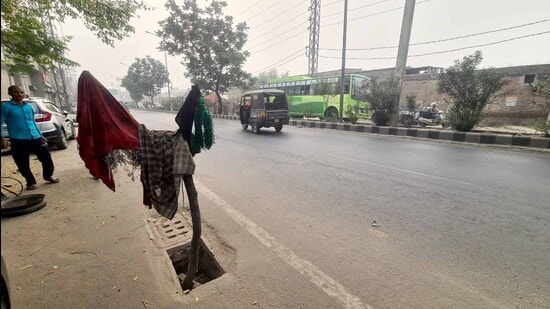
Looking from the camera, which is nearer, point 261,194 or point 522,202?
point 522,202

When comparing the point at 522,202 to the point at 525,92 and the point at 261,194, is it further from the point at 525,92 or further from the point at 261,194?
the point at 525,92

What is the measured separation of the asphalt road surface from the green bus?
9751 mm

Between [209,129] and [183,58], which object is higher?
[183,58]

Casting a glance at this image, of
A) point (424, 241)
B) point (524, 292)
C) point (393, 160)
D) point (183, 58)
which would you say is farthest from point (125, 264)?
point (183, 58)

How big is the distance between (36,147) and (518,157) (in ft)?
34.2

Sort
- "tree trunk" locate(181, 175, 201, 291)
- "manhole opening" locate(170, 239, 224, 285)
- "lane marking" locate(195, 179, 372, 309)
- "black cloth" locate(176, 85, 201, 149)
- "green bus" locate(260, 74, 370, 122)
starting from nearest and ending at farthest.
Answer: "lane marking" locate(195, 179, 372, 309)
"black cloth" locate(176, 85, 201, 149)
"tree trunk" locate(181, 175, 201, 291)
"manhole opening" locate(170, 239, 224, 285)
"green bus" locate(260, 74, 370, 122)

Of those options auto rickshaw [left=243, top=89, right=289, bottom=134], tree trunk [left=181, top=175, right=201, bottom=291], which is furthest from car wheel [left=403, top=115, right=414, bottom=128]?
tree trunk [left=181, top=175, right=201, bottom=291]

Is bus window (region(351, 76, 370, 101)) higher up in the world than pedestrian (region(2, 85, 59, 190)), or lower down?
A: higher up

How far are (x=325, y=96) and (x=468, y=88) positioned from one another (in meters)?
8.82

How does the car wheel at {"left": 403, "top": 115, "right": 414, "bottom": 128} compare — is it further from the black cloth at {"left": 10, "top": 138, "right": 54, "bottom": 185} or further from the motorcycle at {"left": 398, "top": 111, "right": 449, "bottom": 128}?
the black cloth at {"left": 10, "top": 138, "right": 54, "bottom": 185}

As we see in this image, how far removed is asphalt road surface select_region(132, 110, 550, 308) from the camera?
7.59ft

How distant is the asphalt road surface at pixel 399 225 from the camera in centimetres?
231

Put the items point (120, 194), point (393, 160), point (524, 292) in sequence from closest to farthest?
1. point (524, 292)
2. point (120, 194)
3. point (393, 160)

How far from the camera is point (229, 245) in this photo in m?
2.96
